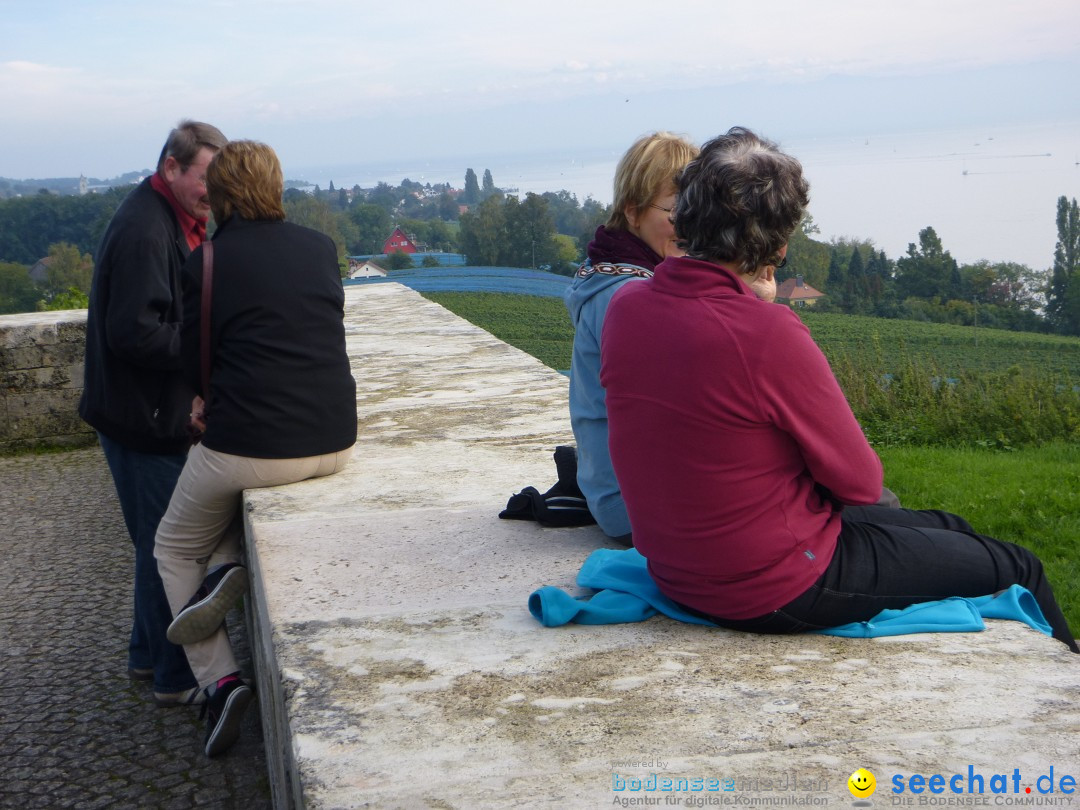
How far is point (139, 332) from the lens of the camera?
11.0 feet

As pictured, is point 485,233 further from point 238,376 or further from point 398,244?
point 398,244

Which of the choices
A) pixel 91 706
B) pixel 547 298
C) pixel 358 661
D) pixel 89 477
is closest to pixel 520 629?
pixel 358 661

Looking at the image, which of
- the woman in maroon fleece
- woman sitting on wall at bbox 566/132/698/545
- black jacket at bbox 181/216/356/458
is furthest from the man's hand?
black jacket at bbox 181/216/356/458

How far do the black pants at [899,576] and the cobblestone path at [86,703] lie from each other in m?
1.61

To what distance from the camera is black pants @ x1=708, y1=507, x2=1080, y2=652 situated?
2.41m

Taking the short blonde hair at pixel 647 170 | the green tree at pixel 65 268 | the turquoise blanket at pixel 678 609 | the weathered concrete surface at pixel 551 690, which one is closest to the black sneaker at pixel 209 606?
the weathered concrete surface at pixel 551 690

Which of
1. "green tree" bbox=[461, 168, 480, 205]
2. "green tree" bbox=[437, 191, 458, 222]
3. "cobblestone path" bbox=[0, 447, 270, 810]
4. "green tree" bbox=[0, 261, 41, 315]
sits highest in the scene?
"green tree" bbox=[461, 168, 480, 205]

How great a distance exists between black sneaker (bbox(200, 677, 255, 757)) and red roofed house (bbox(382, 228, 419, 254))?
26.8m

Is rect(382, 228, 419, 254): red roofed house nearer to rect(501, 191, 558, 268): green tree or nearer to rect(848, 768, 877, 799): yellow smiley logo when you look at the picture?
rect(501, 191, 558, 268): green tree

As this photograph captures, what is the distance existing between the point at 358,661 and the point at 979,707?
4.13 feet

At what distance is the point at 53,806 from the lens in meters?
3.01

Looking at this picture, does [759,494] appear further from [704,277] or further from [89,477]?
[89,477]

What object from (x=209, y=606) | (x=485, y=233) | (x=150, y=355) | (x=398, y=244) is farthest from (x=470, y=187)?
(x=209, y=606)

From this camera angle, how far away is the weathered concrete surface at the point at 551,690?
182cm
